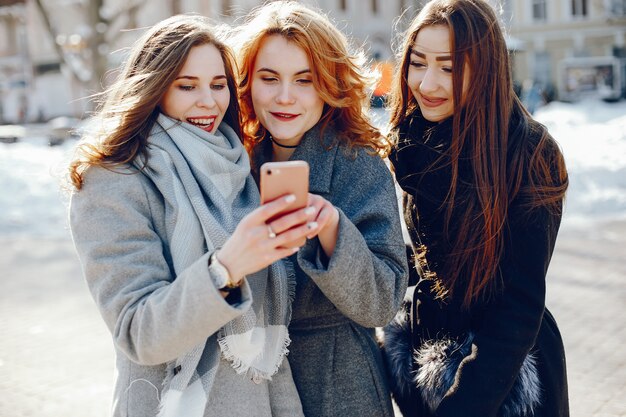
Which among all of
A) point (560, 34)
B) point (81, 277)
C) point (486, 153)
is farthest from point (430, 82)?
point (560, 34)

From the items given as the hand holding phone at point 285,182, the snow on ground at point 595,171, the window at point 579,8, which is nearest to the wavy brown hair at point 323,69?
the hand holding phone at point 285,182

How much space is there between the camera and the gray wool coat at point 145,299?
1916 mm

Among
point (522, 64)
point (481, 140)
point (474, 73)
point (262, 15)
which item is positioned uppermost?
point (262, 15)

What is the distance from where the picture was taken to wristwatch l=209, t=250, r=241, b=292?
1.87 metres

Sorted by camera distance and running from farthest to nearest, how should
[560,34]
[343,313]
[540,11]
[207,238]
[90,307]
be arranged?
1. [540,11]
2. [560,34]
3. [90,307]
4. [343,313]
5. [207,238]

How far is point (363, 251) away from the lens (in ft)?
7.11

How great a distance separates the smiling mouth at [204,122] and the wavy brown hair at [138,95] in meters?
0.12

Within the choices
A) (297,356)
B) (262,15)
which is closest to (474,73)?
(262,15)

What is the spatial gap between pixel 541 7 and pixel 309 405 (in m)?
42.2

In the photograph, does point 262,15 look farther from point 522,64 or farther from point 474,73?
point 522,64

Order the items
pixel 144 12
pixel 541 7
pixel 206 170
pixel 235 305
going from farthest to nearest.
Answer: pixel 541 7, pixel 144 12, pixel 206 170, pixel 235 305

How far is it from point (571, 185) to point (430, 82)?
9765mm

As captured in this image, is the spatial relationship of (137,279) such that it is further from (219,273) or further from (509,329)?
(509,329)

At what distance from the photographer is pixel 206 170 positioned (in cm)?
226
